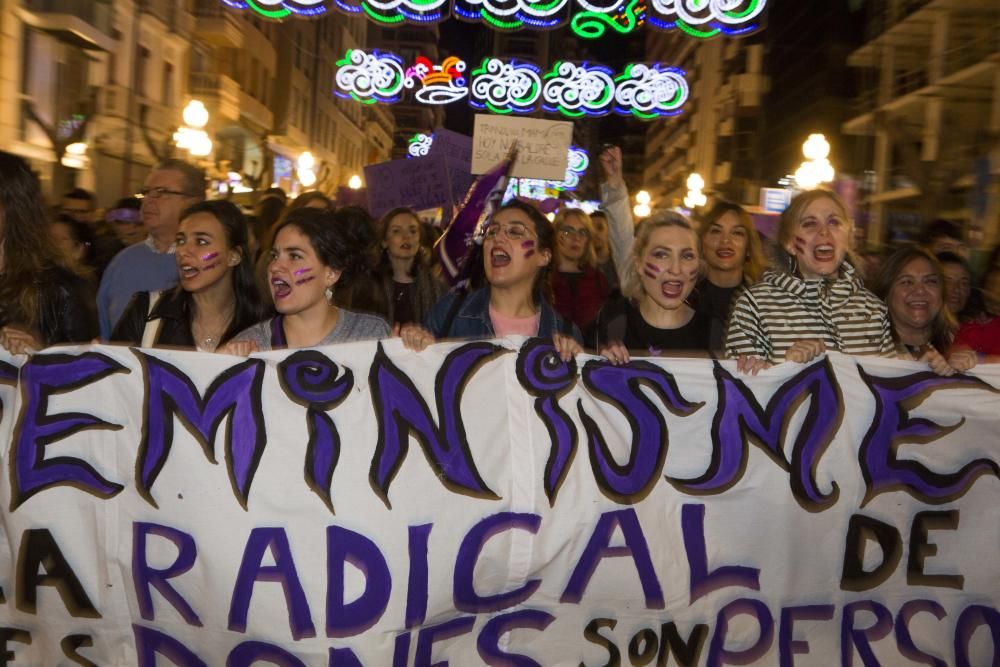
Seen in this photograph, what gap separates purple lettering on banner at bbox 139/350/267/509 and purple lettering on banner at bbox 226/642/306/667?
0.42m

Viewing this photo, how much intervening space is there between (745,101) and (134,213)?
3684cm

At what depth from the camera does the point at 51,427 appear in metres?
3.42

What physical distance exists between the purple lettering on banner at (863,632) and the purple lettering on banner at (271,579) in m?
1.69

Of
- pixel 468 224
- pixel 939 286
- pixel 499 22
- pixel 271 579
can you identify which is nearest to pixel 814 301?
pixel 939 286

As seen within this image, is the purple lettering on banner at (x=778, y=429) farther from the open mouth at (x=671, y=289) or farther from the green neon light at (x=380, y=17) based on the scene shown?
the green neon light at (x=380, y=17)

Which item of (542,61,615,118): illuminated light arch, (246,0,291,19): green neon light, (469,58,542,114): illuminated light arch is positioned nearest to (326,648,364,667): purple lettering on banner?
(246,0,291,19): green neon light

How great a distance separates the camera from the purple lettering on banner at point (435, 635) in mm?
3305

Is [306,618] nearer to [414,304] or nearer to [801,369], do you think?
[801,369]

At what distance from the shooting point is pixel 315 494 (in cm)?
340

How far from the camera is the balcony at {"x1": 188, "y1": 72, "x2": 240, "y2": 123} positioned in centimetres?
2669

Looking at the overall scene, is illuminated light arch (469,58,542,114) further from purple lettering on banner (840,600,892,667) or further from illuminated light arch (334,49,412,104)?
purple lettering on banner (840,600,892,667)

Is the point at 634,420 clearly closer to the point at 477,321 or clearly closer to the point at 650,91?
the point at 477,321

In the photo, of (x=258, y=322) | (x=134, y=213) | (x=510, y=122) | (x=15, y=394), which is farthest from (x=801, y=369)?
(x=134, y=213)

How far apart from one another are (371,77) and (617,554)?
Answer: 11033 mm
